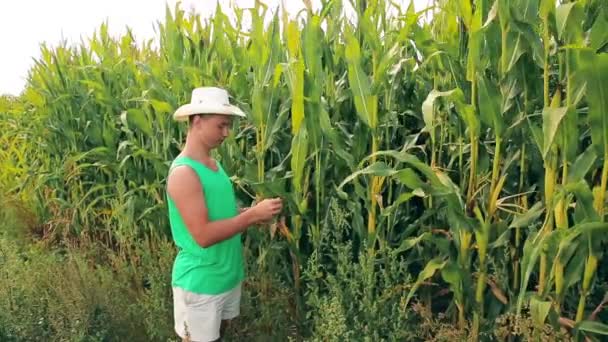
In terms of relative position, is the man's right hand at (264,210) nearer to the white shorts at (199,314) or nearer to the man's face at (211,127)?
the man's face at (211,127)

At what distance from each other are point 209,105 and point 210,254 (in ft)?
2.32

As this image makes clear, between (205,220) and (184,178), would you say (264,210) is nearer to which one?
(205,220)

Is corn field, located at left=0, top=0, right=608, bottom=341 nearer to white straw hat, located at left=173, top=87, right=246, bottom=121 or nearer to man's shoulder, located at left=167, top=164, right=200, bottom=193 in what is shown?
white straw hat, located at left=173, top=87, right=246, bottom=121

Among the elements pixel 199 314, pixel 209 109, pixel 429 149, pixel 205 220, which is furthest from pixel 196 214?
pixel 429 149

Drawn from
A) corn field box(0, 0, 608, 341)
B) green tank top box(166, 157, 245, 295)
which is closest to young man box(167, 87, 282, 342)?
green tank top box(166, 157, 245, 295)

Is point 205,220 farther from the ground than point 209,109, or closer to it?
closer to it

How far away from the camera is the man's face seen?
10.5 ft

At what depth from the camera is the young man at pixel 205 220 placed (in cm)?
314

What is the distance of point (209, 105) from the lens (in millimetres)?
3178

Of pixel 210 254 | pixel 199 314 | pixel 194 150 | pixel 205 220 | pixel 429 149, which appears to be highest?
pixel 194 150

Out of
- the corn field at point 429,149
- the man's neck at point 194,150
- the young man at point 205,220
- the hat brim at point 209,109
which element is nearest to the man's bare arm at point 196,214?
the young man at point 205,220

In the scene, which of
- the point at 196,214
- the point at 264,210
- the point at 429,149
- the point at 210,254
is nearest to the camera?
the point at 196,214

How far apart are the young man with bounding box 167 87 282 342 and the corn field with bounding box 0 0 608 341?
0.40 m

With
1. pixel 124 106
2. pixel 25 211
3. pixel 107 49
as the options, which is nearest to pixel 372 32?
pixel 124 106
